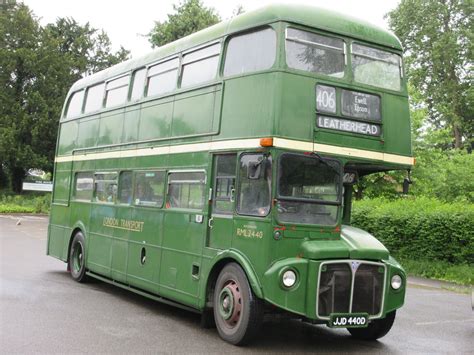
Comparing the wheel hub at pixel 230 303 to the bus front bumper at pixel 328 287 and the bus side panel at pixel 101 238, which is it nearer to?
the bus front bumper at pixel 328 287

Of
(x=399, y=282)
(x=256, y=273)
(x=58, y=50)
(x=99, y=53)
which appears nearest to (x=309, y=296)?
(x=256, y=273)

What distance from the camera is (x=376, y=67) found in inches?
335

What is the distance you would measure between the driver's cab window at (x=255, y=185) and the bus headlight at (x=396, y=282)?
193 centimetres

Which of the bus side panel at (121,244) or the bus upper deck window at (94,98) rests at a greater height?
the bus upper deck window at (94,98)

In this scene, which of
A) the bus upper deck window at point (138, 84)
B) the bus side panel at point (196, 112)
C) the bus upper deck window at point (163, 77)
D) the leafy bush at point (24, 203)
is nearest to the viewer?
the bus side panel at point (196, 112)

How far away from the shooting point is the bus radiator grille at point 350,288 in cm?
721

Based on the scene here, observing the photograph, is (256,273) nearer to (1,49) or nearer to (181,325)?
(181,325)

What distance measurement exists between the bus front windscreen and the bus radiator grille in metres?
0.68

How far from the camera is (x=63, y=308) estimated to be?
9.52 metres

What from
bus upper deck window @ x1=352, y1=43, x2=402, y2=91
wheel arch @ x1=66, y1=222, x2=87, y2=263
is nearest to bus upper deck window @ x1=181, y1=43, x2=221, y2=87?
bus upper deck window @ x1=352, y1=43, x2=402, y2=91

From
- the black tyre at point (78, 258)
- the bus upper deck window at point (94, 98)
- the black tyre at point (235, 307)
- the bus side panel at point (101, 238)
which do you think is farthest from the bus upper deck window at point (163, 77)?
the black tyre at point (78, 258)

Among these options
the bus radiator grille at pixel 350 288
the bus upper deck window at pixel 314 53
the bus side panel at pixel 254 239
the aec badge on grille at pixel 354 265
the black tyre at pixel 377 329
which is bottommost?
the black tyre at pixel 377 329

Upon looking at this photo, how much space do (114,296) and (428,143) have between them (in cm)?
1897

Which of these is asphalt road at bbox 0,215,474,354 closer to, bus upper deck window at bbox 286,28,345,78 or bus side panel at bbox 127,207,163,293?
bus side panel at bbox 127,207,163,293
